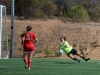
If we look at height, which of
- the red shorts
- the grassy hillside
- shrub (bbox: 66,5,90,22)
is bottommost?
the grassy hillside

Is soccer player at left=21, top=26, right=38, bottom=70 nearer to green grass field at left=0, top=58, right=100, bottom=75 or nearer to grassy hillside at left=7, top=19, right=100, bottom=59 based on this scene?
green grass field at left=0, top=58, right=100, bottom=75

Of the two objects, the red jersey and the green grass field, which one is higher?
the red jersey

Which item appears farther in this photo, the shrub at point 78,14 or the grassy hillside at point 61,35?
the shrub at point 78,14

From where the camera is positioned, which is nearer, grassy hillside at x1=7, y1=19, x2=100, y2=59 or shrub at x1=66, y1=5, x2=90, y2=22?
grassy hillside at x1=7, y1=19, x2=100, y2=59

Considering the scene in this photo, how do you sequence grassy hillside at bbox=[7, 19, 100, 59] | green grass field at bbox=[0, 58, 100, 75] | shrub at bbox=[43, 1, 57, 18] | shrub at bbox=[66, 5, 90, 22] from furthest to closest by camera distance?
shrub at bbox=[43, 1, 57, 18]
shrub at bbox=[66, 5, 90, 22]
grassy hillside at bbox=[7, 19, 100, 59]
green grass field at bbox=[0, 58, 100, 75]

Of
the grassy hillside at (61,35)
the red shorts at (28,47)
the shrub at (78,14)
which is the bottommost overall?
→ the grassy hillside at (61,35)

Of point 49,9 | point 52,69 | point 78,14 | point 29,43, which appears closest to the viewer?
point 29,43

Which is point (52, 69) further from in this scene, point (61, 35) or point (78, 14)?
point (78, 14)

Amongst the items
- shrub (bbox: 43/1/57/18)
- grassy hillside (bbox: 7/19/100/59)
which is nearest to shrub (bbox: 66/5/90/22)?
grassy hillside (bbox: 7/19/100/59)

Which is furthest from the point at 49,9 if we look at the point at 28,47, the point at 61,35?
the point at 28,47

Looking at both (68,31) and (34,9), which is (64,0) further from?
(68,31)

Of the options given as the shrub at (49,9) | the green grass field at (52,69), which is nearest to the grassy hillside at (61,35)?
the shrub at (49,9)

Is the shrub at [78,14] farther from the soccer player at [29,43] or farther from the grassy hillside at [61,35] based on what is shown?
the soccer player at [29,43]

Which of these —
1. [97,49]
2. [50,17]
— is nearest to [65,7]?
[50,17]
